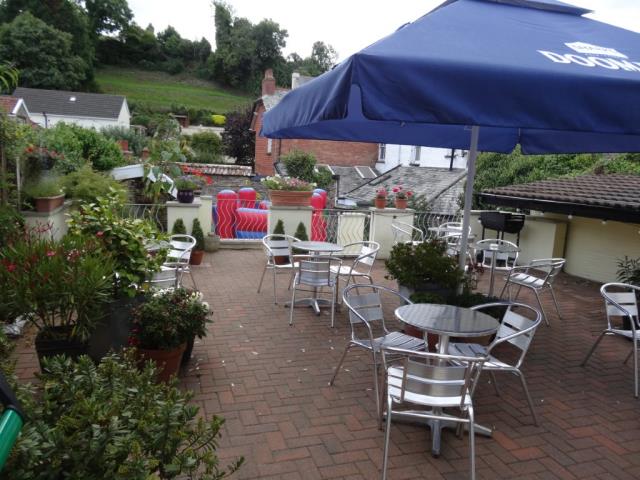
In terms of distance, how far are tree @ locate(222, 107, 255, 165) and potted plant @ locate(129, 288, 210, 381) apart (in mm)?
29696

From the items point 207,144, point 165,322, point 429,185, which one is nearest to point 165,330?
point 165,322

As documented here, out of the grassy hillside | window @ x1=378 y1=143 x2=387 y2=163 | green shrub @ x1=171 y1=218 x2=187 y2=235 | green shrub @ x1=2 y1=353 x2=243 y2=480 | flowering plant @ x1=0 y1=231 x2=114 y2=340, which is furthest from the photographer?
the grassy hillside

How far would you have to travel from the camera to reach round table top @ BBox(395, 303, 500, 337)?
3.02 meters

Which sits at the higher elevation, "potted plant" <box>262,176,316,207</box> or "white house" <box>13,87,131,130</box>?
"white house" <box>13,87,131,130</box>

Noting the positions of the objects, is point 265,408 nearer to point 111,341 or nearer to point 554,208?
point 111,341

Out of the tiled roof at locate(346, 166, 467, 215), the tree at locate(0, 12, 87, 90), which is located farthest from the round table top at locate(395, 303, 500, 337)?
the tree at locate(0, 12, 87, 90)

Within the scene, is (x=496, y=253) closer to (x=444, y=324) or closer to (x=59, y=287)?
(x=444, y=324)

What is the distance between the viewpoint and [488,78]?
90.5 inches

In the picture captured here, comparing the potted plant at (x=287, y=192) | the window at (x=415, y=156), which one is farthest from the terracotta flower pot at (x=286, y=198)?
the window at (x=415, y=156)

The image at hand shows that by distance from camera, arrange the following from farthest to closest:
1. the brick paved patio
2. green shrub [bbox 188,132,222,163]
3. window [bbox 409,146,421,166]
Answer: green shrub [bbox 188,132,222,163] < window [bbox 409,146,421,166] < the brick paved patio

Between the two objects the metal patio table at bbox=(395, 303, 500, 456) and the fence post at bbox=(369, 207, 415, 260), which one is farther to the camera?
A: the fence post at bbox=(369, 207, 415, 260)

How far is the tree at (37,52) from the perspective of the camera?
39781 mm

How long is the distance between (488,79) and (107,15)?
66539 mm

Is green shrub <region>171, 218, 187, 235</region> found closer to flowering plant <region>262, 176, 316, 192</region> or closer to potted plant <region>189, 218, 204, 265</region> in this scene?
potted plant <region>189, 218, 204, 265</region>
